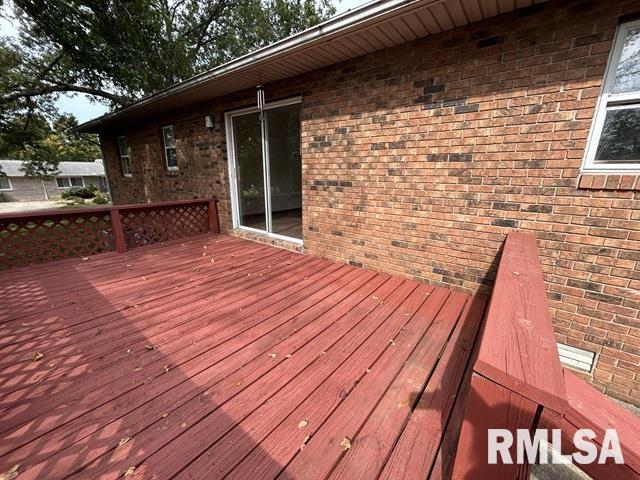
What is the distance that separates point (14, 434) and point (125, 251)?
3589 mm

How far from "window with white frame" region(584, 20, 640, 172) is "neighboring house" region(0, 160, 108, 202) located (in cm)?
3352

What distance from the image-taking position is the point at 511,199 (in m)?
2.46

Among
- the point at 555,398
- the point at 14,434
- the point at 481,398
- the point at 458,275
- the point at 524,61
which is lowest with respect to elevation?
the point at 14,434

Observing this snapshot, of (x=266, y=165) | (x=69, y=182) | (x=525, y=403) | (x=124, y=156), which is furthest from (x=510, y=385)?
(x=69, y=182)

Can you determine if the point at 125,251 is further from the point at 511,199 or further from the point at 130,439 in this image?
the point at 511,199

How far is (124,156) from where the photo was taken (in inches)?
335

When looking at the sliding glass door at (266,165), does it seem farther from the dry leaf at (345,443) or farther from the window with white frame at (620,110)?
the dry leaf at (345,443)

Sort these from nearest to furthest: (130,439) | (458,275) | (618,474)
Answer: (618,474) → (130,439) → (458,275)

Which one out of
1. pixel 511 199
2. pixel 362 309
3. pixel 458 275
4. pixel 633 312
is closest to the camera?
pixel 633 312

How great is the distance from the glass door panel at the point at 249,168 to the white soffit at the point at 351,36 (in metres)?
0.81

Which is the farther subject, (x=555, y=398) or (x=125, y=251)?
(x=125, y=251)

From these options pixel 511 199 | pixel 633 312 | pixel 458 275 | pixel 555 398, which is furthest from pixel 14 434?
pixel 633 312

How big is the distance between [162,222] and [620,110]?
6157 millimetres

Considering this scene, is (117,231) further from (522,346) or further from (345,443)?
(522,346)
